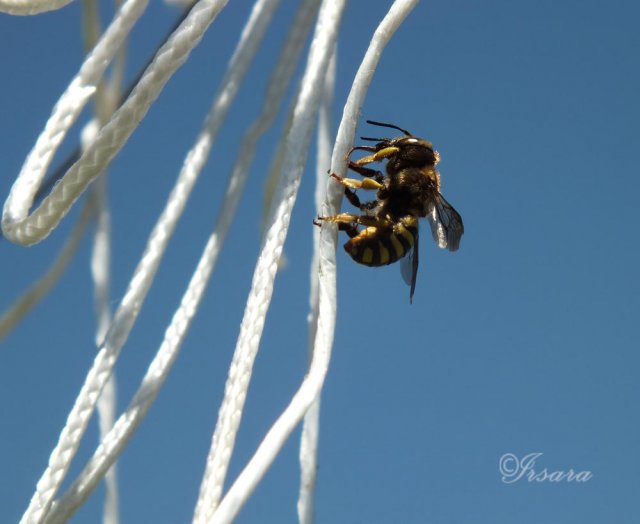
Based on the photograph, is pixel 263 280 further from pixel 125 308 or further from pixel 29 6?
pixel 29 6

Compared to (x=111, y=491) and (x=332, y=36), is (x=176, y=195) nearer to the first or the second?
(x=332, y=36)

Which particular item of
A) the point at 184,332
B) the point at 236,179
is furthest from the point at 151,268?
the point at 236,179

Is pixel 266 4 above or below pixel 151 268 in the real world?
above

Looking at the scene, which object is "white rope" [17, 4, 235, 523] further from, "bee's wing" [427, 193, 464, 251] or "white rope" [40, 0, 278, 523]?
"bee's wing" [427, 193, 464, 251]

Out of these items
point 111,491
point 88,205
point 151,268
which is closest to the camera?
point 151,268

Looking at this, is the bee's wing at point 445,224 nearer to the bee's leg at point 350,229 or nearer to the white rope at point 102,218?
the bee's leg at point 350,229

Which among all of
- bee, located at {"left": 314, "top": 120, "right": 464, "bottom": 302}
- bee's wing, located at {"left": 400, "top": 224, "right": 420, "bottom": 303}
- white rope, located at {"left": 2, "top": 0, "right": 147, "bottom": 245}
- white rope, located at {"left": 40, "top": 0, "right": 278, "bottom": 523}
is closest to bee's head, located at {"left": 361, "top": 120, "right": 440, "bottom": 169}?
bee, located at {"left": 314, "top": 120, "right": 464, "bottom": 302}
